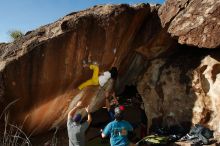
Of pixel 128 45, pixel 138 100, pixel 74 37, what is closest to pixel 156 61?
pixel 128 45

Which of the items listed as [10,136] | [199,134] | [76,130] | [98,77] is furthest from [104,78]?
[10,136]

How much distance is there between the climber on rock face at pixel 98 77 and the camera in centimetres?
951

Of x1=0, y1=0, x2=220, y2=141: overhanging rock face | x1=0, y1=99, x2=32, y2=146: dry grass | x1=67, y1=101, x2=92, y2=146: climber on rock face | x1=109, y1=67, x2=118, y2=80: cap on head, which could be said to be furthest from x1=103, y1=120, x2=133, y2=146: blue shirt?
x1=109, y1=67, x2=118, y2=80: cap on head

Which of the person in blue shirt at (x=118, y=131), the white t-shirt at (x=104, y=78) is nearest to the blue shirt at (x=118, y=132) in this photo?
the person in blue shirt at (x=118, y=131)

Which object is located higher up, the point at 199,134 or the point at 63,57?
→ the point at 63,57

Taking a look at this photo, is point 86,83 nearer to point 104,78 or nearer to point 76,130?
point 104,78

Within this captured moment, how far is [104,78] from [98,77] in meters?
0.22

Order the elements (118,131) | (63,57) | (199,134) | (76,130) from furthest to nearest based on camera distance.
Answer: (63,57), (199,134), (76,130), (118,131)

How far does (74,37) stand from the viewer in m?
8.96

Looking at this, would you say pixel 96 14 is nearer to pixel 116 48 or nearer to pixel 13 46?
pixel 116 48

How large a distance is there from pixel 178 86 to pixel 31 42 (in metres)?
3.90

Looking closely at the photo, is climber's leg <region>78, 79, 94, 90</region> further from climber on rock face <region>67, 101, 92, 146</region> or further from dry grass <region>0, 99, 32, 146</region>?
climber on rock face <region>67, 101, 92, 146</region>

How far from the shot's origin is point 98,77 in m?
9.75

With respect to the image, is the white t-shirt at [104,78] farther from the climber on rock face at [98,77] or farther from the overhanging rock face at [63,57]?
the overhanging rock face at [63,57]
